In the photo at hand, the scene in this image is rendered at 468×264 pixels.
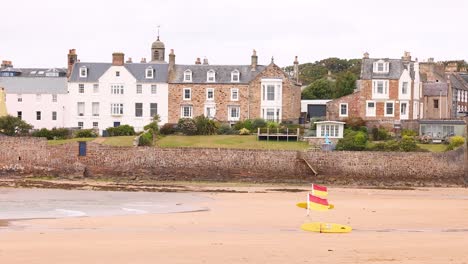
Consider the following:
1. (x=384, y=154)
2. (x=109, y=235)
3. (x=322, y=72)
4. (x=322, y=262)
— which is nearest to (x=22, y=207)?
(x=109, y=235)

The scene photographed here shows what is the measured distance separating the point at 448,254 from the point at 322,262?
9.63 feet

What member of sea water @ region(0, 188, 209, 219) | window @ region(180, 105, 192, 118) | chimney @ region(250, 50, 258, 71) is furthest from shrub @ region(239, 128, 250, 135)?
sea water @ region(0, 188, 209, 219)

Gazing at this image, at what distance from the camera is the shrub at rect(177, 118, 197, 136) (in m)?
46.7

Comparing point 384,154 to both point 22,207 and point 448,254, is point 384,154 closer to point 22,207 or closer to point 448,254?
point 22,207

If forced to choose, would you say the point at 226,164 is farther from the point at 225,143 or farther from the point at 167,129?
the point at 167,129

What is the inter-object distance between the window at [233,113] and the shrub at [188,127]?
19.7 feet

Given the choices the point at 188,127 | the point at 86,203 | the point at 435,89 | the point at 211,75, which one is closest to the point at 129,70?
the point at 211,75

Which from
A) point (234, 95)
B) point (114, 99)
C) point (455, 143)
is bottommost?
point (455, 143)

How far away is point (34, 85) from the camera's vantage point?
5616 centimetres

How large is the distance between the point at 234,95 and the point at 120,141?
467 inches

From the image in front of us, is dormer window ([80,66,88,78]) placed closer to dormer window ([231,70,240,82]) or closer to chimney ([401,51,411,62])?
dormer window ([231,70,240,82])

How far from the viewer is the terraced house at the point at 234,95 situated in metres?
52.3

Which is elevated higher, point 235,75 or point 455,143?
point 235,75

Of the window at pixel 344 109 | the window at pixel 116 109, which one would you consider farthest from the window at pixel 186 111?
the window at pixel 344 109
